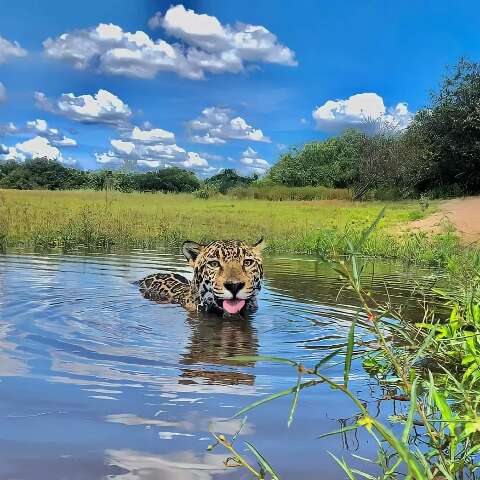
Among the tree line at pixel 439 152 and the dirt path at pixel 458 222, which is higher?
the tree line at pixel 439 152

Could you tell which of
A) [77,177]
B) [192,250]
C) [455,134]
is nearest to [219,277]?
[192,250]

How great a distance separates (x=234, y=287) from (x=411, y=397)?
570 centimetres

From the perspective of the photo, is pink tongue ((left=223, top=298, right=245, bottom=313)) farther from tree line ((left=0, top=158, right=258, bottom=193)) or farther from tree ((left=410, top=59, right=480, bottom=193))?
tree line ((left=0, top=158, right=258, bottom=193))

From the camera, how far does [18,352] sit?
5.62 m

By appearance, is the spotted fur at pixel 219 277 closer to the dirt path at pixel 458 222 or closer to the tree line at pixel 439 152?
the dirt path at pixel 458 222

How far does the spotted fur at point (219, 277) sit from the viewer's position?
7621 mm

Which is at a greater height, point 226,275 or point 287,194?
point 287,194

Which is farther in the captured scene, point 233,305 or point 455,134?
point 455,134

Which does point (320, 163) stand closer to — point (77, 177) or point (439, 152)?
point (77, 177)

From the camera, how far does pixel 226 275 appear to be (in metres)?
7.61

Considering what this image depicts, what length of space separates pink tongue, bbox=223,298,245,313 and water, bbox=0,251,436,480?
229mm

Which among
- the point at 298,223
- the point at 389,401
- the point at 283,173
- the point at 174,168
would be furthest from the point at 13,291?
the point at 174,168

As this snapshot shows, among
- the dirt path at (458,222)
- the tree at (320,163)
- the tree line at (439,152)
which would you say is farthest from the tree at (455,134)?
the tree at (320,163)

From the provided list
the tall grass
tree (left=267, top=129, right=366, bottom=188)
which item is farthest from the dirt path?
tree (left=267, top=129, right=366, bottom=188)
